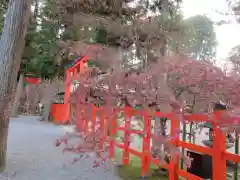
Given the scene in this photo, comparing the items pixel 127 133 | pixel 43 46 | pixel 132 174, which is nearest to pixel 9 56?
pixel 127 133

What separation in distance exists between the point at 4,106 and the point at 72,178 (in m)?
1.65

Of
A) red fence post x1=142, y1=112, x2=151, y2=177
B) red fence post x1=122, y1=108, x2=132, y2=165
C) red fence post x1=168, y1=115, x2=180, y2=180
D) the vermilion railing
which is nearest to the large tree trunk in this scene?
the vermilion railing

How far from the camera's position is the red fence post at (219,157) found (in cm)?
234

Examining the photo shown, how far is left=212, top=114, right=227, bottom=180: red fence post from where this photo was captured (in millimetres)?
2336

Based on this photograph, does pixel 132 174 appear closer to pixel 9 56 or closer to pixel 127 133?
pixel 127 133

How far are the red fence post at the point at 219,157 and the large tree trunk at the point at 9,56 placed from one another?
3.34 meters

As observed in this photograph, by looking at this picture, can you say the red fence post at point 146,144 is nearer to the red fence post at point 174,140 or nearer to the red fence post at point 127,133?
the red fence post at point 127,133

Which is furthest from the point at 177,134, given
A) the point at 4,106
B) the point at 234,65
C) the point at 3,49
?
the point at 3,49

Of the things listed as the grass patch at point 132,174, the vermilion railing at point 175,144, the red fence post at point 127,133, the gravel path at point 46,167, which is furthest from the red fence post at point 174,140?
the gravel path at point 46,167

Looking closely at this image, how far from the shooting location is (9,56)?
13.6 ft

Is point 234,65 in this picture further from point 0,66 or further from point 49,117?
point 49,117

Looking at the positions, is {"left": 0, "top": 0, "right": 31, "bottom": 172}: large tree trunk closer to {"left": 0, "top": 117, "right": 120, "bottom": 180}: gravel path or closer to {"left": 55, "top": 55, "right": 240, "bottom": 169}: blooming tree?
{"left": 0, "top": 117, "right": 120, "bottom": 180}: gravel path

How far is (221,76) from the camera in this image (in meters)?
2.80

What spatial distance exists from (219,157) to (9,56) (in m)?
3.58
